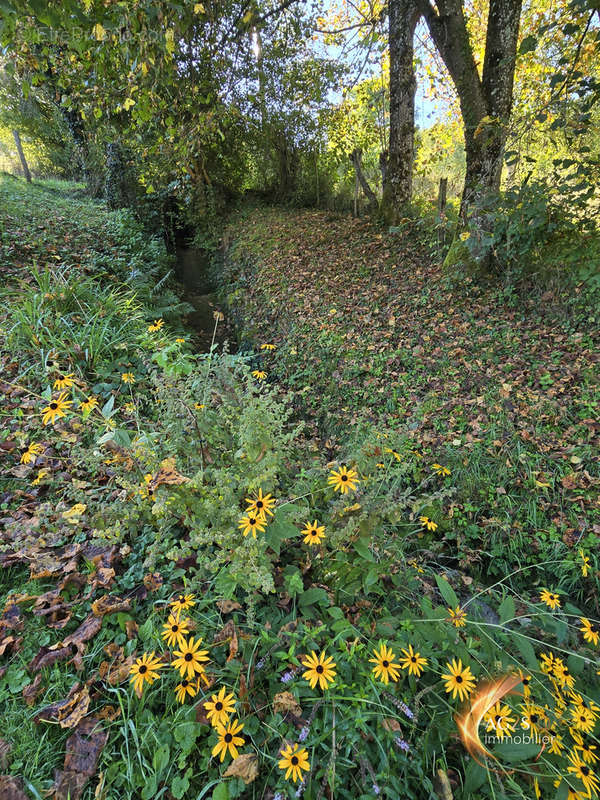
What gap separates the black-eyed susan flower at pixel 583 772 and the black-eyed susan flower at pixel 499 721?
0.16m

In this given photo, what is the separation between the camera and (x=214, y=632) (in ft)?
4.99

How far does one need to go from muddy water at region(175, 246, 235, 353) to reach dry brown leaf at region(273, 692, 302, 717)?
416 centimetres

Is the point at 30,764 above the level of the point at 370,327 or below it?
below

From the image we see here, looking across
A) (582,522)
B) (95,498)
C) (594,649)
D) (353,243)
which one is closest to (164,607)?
(95,498)

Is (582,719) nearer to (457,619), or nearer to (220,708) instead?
(457,619)

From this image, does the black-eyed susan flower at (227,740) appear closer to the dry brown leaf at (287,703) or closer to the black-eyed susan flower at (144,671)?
the dry brown leaf at (287,703)

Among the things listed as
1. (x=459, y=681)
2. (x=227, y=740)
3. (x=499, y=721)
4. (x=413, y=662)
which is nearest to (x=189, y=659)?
(x=227, y=740)

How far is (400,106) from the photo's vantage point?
23.1ft

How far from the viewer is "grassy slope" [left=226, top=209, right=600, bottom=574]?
304cm

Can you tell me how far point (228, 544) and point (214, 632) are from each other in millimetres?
358

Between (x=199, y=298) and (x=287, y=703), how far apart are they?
25.7 feet

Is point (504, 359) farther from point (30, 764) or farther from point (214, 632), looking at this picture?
point (30, 764)

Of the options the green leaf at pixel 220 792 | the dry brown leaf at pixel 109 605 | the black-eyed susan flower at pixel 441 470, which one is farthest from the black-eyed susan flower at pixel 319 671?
the black-eyed susan flower at pixel 441 470

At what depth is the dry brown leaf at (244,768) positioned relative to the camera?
113 cm
